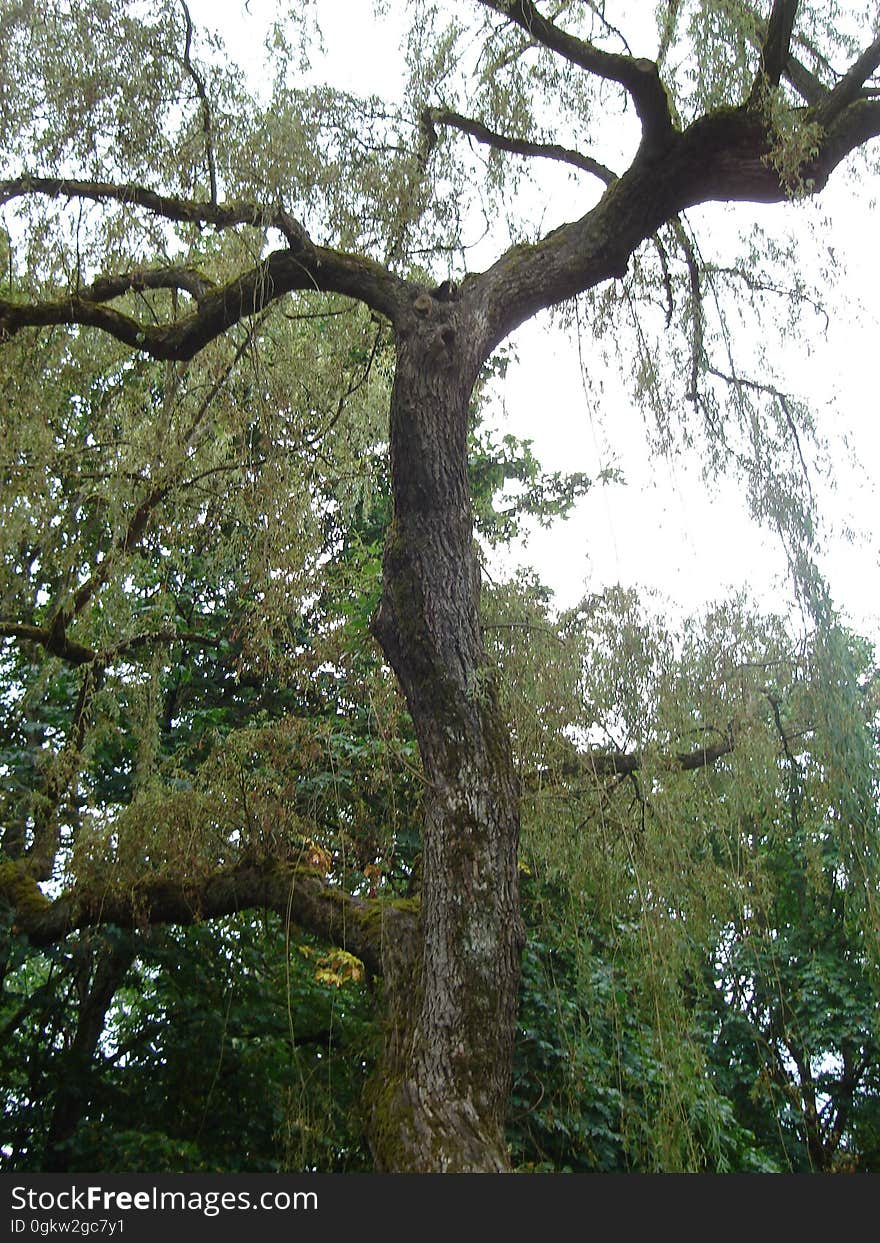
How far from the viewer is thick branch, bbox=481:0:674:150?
331 centimetres

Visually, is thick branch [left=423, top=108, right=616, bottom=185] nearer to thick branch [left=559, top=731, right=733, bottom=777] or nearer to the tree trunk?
the tree trunk

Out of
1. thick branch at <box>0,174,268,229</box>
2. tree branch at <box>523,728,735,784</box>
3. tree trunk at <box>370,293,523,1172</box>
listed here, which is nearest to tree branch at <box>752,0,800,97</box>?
tree trunk at <box>370,293,523,1172</box>

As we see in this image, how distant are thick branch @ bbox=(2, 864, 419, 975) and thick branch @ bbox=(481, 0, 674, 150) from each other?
9.03 feet

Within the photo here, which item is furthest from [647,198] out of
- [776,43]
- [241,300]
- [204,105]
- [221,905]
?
[221,905]

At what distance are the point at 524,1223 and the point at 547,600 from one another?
2.29m

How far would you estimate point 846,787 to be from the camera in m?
2.84

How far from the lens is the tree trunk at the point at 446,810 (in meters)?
2.27

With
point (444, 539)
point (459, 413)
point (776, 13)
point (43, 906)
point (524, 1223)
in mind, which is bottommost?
point (524, 1223)

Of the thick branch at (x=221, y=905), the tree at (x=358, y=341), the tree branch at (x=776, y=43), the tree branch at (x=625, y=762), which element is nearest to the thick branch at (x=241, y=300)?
the tree at (x=358, y=341)

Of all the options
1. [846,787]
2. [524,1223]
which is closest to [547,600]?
[846,787]

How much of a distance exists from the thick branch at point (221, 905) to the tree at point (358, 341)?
0.01m

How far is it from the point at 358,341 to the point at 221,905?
8.75 ft

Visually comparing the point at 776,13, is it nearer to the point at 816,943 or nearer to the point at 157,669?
the point at 157,669

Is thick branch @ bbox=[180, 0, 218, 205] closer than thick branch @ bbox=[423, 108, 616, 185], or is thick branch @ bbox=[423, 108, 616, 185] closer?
thick branch @ bbox=[180, 0, 218, 205]
